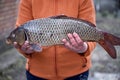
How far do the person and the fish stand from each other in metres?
0.15

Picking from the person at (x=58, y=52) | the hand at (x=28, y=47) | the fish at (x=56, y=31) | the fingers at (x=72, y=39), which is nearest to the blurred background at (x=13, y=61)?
the person at (x=58, y=52)

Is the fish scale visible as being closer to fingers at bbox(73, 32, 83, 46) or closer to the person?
fingers at bbox(73, 32, 83, 46)

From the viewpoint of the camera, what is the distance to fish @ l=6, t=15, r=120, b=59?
2729 mm

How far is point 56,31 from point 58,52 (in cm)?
36

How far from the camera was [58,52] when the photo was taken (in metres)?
3.03

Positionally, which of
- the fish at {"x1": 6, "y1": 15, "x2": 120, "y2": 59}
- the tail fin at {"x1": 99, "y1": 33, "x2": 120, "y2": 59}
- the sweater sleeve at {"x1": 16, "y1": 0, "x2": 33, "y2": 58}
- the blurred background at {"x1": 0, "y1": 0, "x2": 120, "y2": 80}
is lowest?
the blurred background at {"x1": 0, "y1": 0, "x2": 120, "y2": 80}

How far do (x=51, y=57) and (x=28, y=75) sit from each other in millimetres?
355

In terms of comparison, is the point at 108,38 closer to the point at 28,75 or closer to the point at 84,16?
the point at 84,16

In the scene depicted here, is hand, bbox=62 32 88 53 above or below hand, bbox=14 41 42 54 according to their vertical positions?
above

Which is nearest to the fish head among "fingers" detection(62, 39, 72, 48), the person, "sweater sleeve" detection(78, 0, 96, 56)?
the person

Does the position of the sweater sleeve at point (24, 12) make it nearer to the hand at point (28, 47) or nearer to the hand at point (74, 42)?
the hand at point (28, 47)

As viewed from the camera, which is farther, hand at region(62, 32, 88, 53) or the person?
the person

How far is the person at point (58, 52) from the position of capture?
9.93 feet

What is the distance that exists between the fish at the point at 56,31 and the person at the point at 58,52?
151 mm
